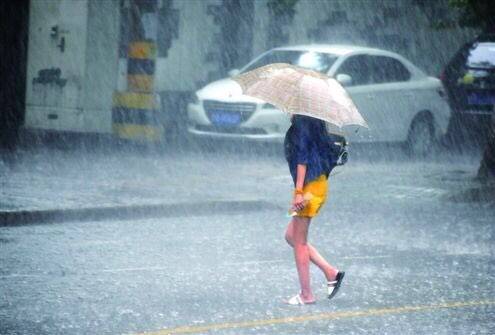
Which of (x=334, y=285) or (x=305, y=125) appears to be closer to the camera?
(x=305, y=125)

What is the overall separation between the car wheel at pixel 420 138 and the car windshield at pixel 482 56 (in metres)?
1.64

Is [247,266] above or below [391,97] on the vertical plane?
below

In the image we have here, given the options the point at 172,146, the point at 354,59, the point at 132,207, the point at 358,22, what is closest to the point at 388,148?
the point at 354,59

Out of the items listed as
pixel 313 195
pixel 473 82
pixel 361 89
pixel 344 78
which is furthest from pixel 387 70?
pixel 313 195

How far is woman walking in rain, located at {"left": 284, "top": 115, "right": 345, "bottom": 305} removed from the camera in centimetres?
794

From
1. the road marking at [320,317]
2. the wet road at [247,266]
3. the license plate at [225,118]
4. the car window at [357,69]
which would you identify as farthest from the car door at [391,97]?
the road marking at [320,317]

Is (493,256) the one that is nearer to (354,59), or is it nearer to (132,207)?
(132,207)

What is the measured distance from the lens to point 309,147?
7988mm

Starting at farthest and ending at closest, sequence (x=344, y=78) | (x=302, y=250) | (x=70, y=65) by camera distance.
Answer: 1. (x=70, y=65)
2. (x=344, y=78)
3. (x=302, y=250)

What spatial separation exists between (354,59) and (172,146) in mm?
3160

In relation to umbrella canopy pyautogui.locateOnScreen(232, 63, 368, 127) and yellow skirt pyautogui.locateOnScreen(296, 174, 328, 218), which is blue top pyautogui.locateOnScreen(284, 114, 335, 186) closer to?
yellow skirt pyautogui.locateOnScreen(296, 174, 328, 218)

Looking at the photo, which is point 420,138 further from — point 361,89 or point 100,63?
point 100,63

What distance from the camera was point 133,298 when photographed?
8.22 m

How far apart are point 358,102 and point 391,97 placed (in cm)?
85
